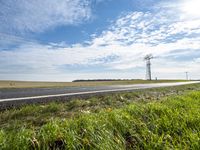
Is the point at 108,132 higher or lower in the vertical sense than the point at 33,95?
lower

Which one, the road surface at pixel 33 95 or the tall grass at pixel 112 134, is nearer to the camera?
the tall grass at pixel 112 134

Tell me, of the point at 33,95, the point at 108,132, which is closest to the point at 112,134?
the point at 108,132

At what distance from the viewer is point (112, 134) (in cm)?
377

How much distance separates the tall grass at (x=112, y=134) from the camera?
3.16 m

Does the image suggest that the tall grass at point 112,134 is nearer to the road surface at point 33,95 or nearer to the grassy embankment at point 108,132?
the grassy embankment at point 108,132

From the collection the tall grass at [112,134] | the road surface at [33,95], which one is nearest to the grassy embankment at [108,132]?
the tall grass at [112,134]

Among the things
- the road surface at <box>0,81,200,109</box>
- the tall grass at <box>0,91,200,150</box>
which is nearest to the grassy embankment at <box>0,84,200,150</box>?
the tall grass at <box>0,91,200,150</box>

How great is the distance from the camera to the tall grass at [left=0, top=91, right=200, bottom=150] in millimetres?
3159

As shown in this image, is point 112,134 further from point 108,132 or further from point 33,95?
point 33,95

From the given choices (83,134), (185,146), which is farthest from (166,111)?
(83,134)

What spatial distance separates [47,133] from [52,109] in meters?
2.87

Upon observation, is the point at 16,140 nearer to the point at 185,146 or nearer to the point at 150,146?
the point at 150,146

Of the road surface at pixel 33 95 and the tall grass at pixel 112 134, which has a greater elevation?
the road surface at pixel 33 95

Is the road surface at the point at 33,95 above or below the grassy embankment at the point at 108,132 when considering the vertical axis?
above
